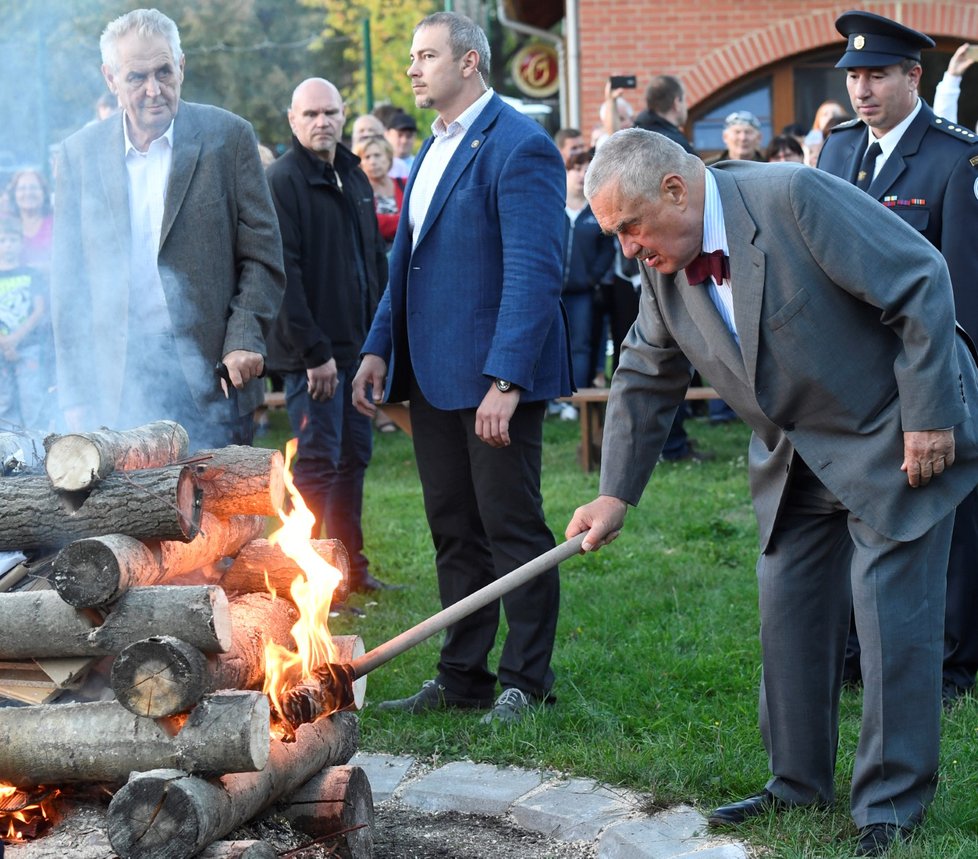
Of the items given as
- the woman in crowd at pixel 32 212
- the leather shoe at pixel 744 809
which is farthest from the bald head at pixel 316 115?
the leather shoe at pixel 744 809

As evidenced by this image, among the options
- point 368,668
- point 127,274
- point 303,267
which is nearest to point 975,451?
point 368,668

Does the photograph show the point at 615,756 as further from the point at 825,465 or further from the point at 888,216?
the point at 888,216

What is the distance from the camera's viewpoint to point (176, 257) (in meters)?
5.15

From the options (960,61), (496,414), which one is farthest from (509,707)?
(960,61)

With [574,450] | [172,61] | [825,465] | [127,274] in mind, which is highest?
[172,61]

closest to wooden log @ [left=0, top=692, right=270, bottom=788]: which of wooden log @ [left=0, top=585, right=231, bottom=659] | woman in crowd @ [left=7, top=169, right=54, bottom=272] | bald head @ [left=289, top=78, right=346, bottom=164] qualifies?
wooden log @ [left=0, top=585, right=231, bottom=659]

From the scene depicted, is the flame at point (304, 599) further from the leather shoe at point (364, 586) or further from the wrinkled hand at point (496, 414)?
the leather shoe at point (364, 586)

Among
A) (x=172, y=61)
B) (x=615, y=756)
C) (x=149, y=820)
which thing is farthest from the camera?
(x=172, y=61)

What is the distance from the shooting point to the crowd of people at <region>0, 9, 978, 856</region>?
12.1ft

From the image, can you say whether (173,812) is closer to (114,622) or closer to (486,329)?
A: (114,622)

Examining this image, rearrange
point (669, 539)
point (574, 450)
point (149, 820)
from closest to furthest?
point (149, 820) < point (669, 539) < point (574, 450)

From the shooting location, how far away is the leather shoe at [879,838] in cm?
363

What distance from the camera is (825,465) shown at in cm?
376

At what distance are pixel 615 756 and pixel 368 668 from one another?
0.92 meters
